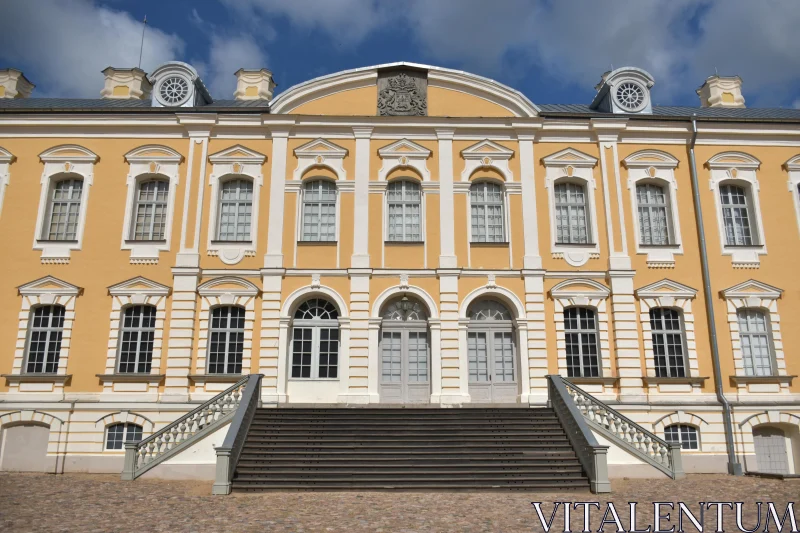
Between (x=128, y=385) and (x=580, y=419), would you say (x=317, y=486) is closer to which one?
(x=580, y=419)

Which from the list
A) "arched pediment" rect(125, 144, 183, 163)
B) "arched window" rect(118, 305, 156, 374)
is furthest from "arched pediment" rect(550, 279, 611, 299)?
"arched pediment" rect(125, 144, 183, 163)

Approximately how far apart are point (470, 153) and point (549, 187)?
2.44m

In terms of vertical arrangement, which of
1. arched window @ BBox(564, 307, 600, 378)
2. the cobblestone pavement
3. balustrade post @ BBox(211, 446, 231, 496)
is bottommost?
the cobblestone pavement

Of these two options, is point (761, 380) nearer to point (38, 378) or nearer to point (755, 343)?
point (755, 343)

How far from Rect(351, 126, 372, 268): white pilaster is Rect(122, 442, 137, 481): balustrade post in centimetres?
698

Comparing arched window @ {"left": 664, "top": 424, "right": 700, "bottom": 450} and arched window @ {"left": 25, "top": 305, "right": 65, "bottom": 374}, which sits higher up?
arched window @ {"left": 25, "top": 305, "right": 65, "bottom": 374}

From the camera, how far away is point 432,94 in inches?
753

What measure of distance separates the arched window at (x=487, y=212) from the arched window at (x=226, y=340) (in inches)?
269

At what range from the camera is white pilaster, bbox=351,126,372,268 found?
1781 centimetres

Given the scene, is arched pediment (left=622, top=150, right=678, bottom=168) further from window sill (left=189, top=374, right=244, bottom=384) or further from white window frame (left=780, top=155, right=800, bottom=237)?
window sill (left=189, top=374, right=244, bottom=384)

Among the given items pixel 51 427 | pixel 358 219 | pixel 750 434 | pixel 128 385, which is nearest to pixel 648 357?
pixel 750 434

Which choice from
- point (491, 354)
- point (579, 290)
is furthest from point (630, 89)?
point (491, 354)

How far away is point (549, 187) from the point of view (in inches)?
733

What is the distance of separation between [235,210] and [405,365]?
21.1ft
